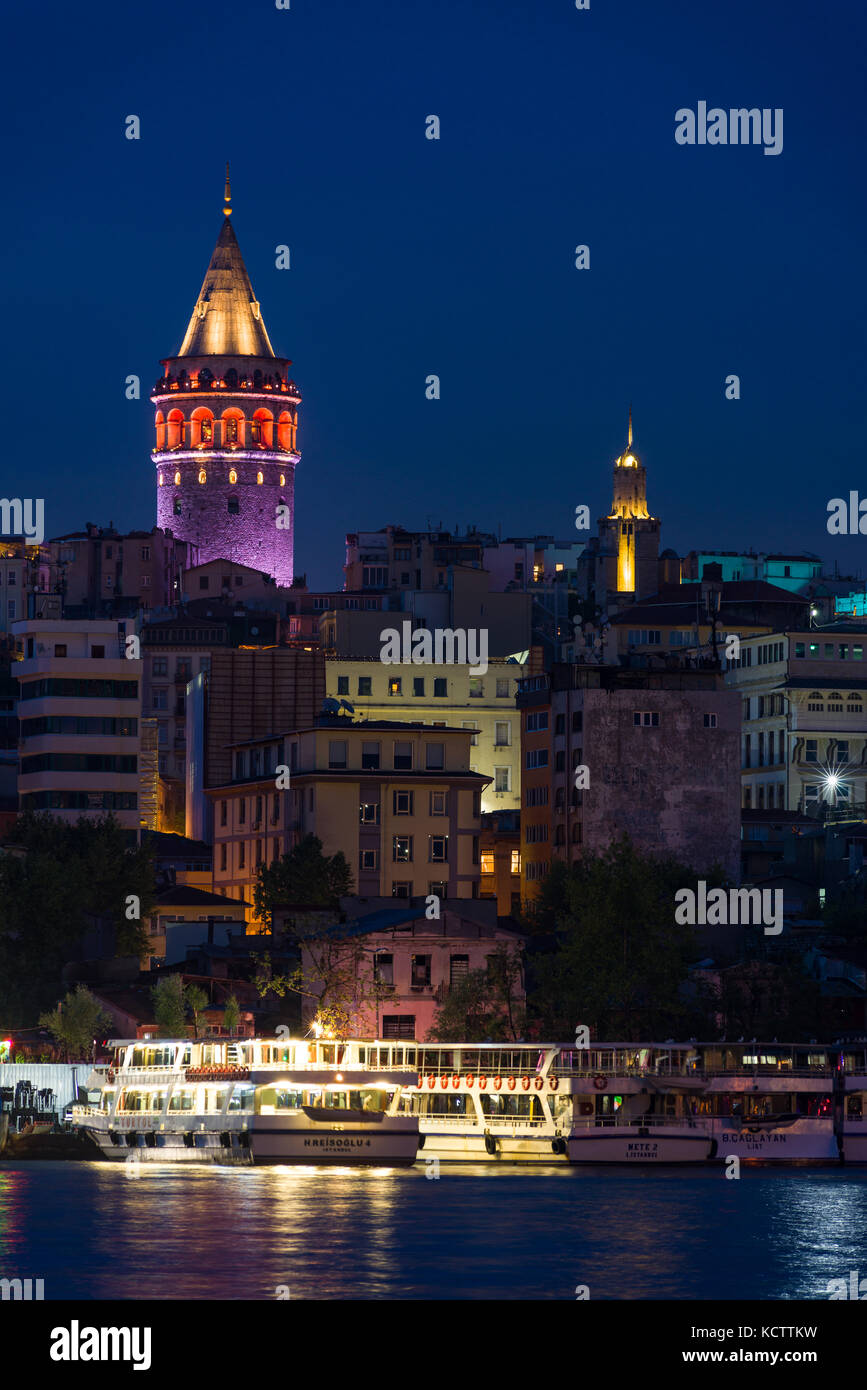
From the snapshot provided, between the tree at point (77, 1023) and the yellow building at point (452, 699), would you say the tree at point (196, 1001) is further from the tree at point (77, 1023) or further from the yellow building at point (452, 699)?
the yellow building at point (452, 699)

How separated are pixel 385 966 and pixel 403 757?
3321 centimetres

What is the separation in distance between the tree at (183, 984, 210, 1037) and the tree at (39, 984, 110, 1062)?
3.80 meters

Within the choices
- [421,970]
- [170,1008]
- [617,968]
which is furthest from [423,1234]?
[421,970]

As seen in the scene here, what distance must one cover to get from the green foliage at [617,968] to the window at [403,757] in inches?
1291

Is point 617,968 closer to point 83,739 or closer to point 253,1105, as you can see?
point 253,1105

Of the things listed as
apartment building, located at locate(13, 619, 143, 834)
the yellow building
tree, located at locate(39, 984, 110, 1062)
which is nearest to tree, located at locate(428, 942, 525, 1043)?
tree, located at locate(39, 984, 110, 1062)

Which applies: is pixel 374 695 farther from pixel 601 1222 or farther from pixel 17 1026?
pixel 601 1222

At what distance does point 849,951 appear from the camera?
Result: 131375 millimetres

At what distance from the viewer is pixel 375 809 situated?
15538cm

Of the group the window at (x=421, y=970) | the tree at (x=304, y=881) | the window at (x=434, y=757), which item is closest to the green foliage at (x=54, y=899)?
the tree at (x=304, y=881)

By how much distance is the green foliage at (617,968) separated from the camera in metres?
121

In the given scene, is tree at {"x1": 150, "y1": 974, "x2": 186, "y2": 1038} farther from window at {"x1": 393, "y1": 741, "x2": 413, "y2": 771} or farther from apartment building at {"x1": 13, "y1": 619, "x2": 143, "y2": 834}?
apartment building at {"x1": 13, "y1": 619, "x2": 143, "y2": 834}
